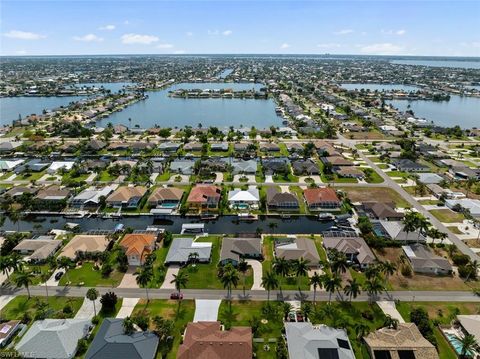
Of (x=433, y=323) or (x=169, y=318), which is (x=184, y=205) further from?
(x=433, y=323)

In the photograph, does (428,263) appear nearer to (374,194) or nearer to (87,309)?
(374,194)

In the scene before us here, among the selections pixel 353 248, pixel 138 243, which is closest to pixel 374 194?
pixel 353 248

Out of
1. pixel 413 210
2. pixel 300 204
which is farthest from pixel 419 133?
pixel 300 204

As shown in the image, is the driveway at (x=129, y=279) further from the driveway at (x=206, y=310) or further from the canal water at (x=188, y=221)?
the canal water at (x=188, y=221)

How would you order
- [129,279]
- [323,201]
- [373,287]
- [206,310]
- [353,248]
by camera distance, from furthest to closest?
[323,201] → [353,248] → [129,279] → [206,310] → [373,287]

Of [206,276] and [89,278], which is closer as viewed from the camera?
[89,278]

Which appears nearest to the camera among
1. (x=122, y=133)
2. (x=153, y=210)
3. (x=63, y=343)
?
(x=63, y=343)

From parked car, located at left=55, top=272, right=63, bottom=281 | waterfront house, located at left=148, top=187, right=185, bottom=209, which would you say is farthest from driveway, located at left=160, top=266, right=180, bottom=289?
waterfront house, located at left=148, top=187, right=185, bottom=209
